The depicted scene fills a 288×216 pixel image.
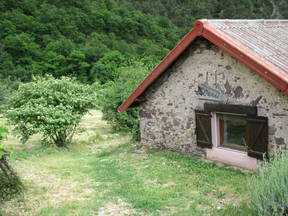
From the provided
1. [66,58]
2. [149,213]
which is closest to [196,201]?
[149,213]

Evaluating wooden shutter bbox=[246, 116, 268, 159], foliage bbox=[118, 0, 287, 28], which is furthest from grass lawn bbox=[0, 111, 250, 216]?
foliage bbox=[118, 0, 287, 28]

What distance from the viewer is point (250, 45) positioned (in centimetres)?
848

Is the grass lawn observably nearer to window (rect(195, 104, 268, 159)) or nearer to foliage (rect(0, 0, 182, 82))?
window (rect(195, 104, 268, 159))

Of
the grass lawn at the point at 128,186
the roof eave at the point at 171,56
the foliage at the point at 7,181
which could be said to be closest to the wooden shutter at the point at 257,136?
the grass lawn at the point at 128,186

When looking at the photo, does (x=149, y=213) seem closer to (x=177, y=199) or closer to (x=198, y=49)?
(x=177, y=199)

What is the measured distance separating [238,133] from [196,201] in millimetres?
2990

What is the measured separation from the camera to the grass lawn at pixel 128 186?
6516mm

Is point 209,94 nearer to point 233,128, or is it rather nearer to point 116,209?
point 233,128

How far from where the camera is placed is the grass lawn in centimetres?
652

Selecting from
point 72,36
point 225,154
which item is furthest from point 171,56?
point 72,36

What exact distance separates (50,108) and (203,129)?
22.8 ft

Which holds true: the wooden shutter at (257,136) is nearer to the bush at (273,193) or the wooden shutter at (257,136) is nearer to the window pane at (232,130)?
the window pane at (232,130)

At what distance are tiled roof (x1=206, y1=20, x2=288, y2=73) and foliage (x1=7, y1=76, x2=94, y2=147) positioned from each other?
7281 millimetres

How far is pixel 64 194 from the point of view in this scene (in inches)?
300
